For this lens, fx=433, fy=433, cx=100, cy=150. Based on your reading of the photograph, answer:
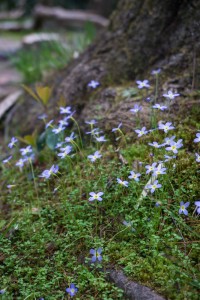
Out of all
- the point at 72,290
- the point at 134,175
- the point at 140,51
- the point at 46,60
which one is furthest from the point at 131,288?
the point at 46,60

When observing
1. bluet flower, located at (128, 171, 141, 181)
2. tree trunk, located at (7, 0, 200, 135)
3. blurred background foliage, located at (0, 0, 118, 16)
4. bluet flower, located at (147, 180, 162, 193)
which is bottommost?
blurred background foliage, located at (0, 0, 118, 16)

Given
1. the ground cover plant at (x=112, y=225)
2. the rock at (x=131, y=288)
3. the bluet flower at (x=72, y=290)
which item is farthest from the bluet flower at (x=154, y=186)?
the bluet flower at (x=72, y=290)

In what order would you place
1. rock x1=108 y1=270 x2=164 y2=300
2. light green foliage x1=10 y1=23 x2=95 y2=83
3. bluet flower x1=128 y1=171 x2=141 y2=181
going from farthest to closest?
light green foliage x1=10 y1=23 x2=95 y2=83, bluet flower x1=128 y1=171 x2=141 y2=181, rock x1=108 y1=270 x2=164 y2=300

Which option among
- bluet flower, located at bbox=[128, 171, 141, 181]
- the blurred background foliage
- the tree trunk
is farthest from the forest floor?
the blurred background foliage

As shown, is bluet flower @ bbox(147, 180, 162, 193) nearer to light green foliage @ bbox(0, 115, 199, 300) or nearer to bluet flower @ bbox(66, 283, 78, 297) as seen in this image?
light green foliage @ bbox(0, 115, 199, 300)

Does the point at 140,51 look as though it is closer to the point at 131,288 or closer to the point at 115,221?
the point at 115,221

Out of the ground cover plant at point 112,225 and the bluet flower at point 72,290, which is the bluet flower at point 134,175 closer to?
the ground cover plant at point 112,225
